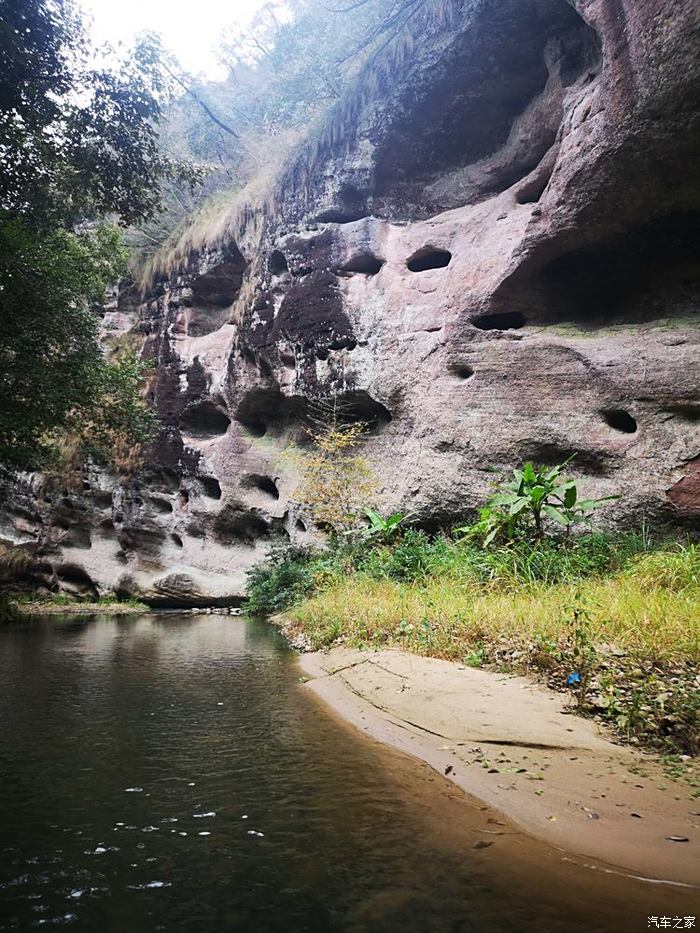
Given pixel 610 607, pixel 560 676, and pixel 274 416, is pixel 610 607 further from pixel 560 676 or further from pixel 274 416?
pixel 274 416

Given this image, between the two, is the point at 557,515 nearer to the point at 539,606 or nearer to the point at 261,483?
the point at 539,606

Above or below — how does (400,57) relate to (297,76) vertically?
below

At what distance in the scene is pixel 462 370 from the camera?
12.6 meters

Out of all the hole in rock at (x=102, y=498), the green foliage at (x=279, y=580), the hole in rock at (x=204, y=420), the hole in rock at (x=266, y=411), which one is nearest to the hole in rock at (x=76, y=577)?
the hole in rock at (x=102, y=498)

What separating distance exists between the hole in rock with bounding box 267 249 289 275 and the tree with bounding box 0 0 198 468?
6665 millimetres

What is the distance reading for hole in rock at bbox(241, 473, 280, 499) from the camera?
16.9 meters

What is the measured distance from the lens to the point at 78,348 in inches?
451

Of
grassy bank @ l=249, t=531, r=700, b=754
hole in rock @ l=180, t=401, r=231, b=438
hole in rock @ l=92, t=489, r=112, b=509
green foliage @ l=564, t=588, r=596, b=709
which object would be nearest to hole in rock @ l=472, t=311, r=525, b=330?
grassy bank @ l=249, t=531, r=700, b=754

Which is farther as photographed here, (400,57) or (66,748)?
(400,57)

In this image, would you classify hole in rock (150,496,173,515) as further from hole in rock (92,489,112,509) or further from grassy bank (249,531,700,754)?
grassy bank (249,531,700,754)

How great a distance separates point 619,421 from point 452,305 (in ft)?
15.1

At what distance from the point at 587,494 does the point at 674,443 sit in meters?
1.67

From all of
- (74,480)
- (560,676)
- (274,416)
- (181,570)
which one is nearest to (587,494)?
(560,676)

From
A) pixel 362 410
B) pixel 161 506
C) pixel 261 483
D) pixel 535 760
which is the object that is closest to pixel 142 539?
pixel 161 506
